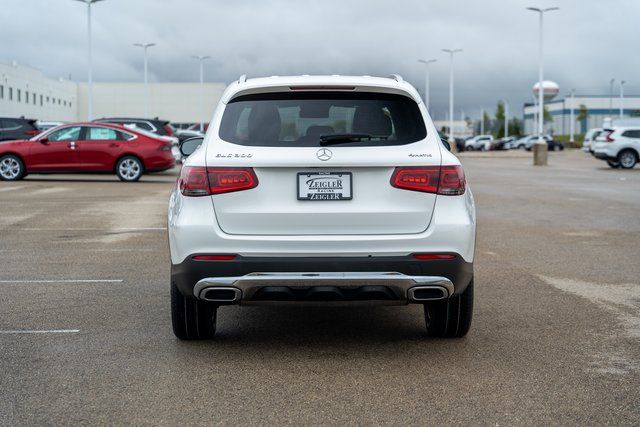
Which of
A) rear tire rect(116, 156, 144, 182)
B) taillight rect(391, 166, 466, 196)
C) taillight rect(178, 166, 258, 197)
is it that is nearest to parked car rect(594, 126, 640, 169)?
rear tire rect(116, 156, 144, 182)

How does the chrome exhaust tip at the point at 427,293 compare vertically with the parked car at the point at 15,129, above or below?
below

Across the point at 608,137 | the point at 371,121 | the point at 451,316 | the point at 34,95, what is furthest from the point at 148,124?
the point at 34,95

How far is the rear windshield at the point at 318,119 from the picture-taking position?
5.60m

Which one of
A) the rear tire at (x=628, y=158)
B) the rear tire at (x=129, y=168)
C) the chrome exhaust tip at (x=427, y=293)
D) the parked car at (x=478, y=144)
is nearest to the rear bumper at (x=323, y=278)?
the chrome exhaust tip at (x=427, y=293)

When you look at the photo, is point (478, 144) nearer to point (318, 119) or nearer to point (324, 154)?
point (318, 119)

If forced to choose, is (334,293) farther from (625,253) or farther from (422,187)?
(625,253)

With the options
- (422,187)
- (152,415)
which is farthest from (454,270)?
(152,415)

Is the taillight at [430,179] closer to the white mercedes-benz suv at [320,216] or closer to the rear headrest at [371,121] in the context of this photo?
the white mercedes-benz suv at [320,216]

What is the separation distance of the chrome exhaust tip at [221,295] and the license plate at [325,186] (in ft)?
2.13

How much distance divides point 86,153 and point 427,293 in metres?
20.1

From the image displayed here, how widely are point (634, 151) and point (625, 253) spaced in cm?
2803

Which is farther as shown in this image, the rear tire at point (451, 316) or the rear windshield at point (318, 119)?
the rear tire at point (451, 316)

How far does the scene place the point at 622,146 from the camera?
37.3 meters

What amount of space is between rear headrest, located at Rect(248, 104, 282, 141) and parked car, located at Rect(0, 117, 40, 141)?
27.5 m
